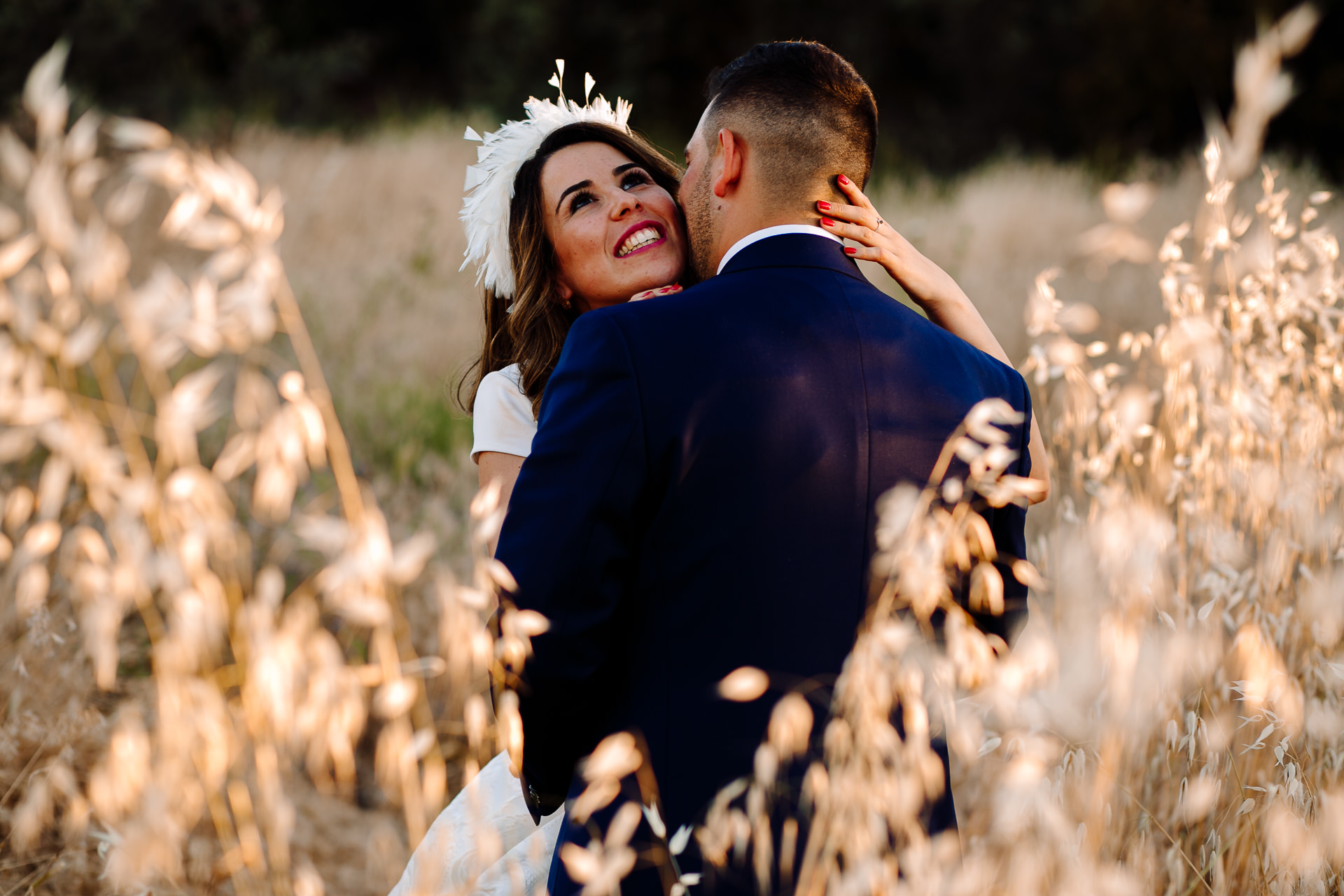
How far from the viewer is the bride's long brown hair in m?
2.41

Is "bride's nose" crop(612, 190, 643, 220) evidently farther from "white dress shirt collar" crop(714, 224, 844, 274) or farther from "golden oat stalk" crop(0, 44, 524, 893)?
"golden oat stalk" crop(0, 44, 524, 893)

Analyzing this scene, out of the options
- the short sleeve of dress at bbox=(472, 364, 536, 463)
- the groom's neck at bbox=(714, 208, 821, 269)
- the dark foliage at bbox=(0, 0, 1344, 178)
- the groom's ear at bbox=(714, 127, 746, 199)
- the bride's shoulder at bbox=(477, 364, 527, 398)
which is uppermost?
the dark foliage at bbox=(0, 0, 1344, 178)

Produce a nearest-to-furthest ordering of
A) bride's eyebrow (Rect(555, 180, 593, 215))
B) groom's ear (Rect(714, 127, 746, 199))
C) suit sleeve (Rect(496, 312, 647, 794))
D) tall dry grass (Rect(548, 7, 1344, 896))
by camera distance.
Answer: tall dry grass (Rect(548, 7, 1344, 896)), suit sleeve (Rect(496, 312, 647, 794)), groom's ear (Rect(714, 127, 746, 199)), bride's eyebrow (Rect(555, 180, 593, 215))

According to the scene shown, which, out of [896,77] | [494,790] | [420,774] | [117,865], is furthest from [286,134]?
[896,77]

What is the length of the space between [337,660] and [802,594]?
0.67m

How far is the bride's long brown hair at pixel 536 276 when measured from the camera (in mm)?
2414

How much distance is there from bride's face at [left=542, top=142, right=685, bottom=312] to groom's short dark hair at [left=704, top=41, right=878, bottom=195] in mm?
653

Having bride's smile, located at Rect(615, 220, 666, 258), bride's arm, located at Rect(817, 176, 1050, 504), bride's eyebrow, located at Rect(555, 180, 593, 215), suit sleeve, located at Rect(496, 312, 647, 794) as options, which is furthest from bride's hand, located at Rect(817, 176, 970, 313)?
bride's eyebrow, located at Rect(555, 180, 593, 215)

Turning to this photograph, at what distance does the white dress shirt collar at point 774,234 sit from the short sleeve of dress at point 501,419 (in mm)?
743

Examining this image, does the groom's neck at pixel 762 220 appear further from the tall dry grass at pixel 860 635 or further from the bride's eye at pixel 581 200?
the bride's eye at pixel 581 200

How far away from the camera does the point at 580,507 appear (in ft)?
4.26

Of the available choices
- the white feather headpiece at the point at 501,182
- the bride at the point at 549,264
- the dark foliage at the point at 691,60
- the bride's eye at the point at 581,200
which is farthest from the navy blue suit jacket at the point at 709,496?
the dark foliage at the point at 691,60

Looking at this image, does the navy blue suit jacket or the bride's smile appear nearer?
the navy blue suit jacket

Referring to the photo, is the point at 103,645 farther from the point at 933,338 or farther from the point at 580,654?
the point at 933,338
